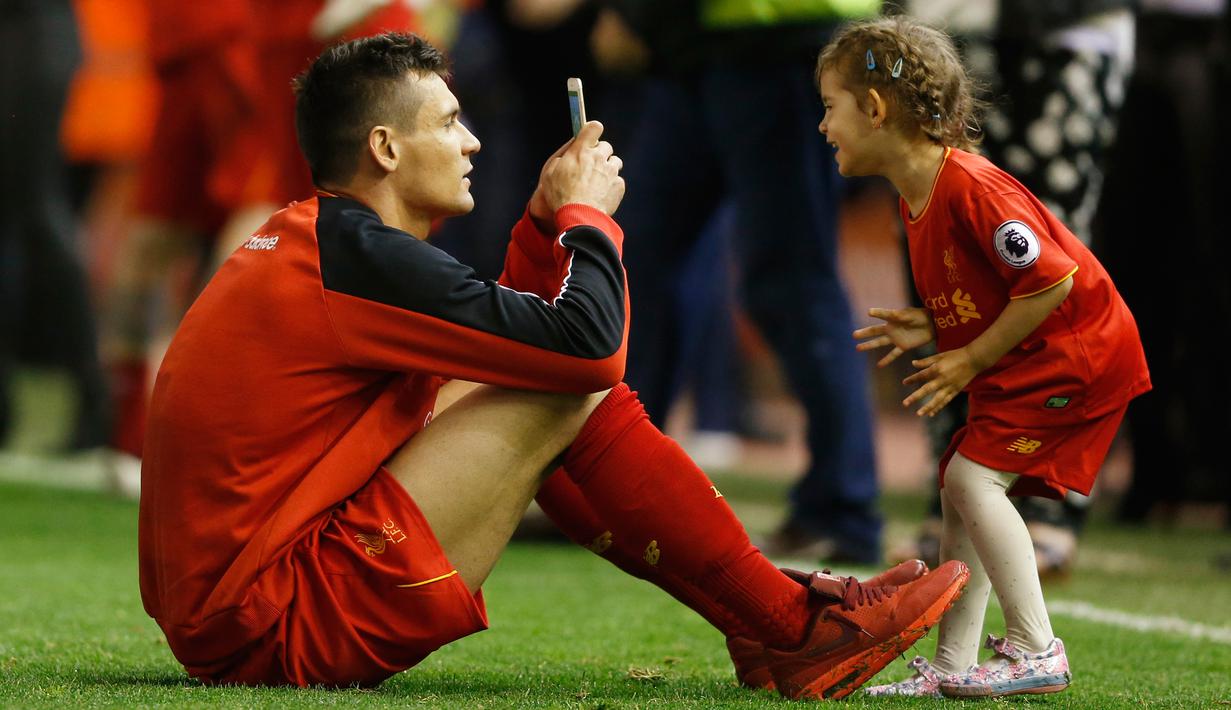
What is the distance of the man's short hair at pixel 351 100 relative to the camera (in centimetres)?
286

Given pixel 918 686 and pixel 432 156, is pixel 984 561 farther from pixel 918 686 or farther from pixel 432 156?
pixel 432 156

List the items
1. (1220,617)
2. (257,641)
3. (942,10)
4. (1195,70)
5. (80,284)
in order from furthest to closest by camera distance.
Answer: (80,284), (1195,70), (942,10), (1220,617), (257,641)

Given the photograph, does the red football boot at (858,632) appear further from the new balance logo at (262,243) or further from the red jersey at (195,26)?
the red jersey at (195,26)

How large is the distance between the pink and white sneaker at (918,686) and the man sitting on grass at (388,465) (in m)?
0.13

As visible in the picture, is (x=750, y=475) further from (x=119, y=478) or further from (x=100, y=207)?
(x=100, y=207)

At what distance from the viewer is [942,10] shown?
4.82 metres

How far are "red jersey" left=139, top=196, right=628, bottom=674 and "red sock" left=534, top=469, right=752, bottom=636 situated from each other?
9.4 inches

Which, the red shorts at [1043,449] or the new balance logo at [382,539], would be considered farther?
the red shorts at [1043,449]

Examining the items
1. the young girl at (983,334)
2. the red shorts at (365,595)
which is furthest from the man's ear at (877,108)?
the red shorts at (365,595)

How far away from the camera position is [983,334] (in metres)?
2.85

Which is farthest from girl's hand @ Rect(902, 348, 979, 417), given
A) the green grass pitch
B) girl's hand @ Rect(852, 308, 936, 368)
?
the green grass pitch

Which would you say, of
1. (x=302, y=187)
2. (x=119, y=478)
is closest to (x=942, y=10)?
(x=302, y=187)

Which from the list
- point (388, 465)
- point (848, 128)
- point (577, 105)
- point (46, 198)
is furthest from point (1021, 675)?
point (46, 198)

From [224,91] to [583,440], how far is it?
382 centimetres
